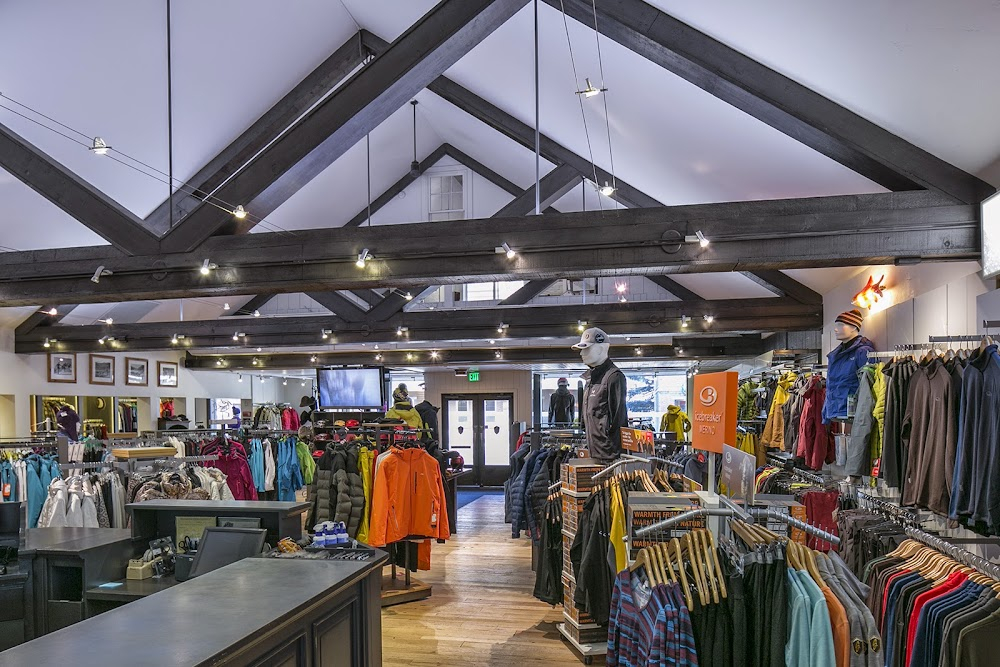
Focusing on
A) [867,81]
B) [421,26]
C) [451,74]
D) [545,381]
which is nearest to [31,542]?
[421,26]

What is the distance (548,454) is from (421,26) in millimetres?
3935

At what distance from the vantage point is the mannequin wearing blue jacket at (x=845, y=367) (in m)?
5.59

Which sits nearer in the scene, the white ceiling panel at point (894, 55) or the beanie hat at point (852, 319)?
the white ceiling panel at point (894, 55)

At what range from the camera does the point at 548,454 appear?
22.4 feet

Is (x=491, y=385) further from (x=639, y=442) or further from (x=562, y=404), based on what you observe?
(x=639, y=442)

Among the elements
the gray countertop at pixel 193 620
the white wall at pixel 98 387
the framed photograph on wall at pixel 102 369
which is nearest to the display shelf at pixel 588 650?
the gray countertop at pixel 193 620

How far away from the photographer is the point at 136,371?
47.6ft

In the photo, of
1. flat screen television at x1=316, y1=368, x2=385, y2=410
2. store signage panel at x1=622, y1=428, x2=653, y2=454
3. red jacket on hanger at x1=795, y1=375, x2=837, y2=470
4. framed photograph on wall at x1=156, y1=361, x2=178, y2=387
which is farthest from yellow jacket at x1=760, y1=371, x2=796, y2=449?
framed photograph on wall at x1=156, y1=361, x2=178, y2=387

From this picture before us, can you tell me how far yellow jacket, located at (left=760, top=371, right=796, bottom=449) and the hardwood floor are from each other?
298 cm

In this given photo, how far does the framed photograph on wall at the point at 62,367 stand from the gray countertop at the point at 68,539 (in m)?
8.97

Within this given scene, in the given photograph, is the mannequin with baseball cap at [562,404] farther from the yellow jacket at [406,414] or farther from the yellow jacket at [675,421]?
the yellow jacket at [406,414]

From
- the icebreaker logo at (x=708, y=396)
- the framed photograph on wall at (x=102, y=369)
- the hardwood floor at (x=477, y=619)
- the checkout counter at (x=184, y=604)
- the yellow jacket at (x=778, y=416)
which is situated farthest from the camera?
the framed photograph on wall at (x=102, y=369)

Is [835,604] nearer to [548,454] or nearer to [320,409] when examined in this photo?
[548,454]

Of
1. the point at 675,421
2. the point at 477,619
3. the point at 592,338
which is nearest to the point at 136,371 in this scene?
the point at 675,421
